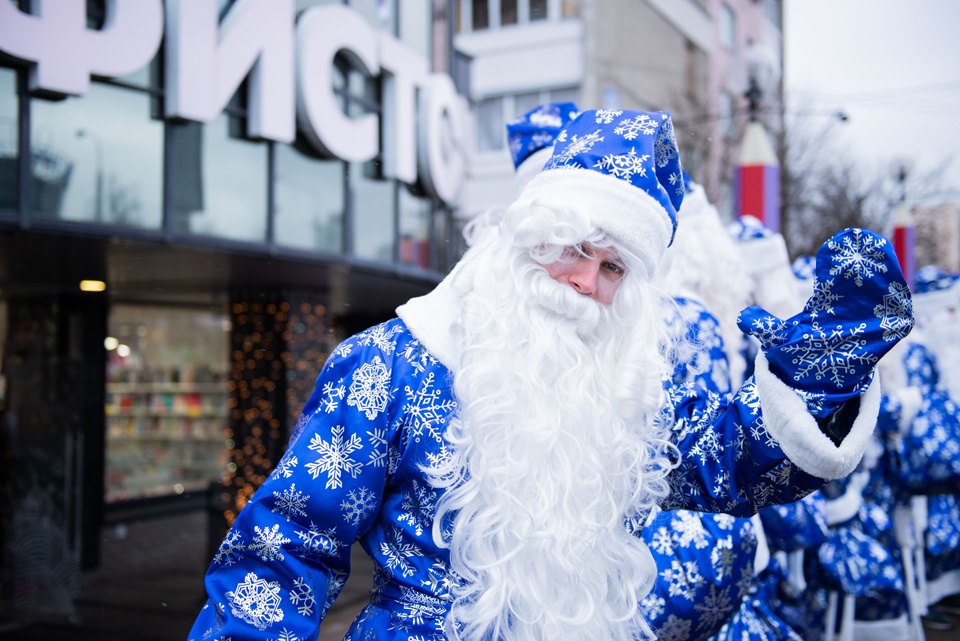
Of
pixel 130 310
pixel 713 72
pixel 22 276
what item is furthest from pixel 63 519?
pixel 713 72

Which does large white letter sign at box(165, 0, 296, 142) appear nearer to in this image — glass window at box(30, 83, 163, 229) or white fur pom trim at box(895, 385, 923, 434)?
glass window at box(30, 83, 163, 229)

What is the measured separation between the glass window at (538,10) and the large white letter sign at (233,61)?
10975 mm

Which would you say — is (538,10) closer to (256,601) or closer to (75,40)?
(75,40)

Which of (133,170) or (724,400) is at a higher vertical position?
(133,170)

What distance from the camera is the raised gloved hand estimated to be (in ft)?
4.35

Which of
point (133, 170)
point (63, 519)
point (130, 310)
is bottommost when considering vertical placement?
point (63, 519)

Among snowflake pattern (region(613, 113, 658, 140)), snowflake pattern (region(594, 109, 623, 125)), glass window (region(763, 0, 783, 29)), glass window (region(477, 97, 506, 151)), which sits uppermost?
glass window (region(763, 0, 783, 29))

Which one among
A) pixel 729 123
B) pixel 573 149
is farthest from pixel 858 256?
pixel 729 123

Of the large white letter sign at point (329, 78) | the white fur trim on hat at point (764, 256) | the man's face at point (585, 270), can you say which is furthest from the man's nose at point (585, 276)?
the large white letter sign at point (329, 78)

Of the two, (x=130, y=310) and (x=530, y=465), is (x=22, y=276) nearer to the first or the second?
(x=130, y=310)

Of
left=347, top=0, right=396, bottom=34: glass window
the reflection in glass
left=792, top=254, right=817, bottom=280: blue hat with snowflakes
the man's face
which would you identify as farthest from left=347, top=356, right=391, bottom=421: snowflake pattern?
the reflection in glass

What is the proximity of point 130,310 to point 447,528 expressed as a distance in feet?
31.2

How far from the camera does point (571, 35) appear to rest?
16125 mm

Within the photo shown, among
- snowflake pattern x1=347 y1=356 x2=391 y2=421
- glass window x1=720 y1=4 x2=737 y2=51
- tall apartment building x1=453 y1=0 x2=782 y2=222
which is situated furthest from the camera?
glass window x1=720 y1=4 x2=737 y2=51
